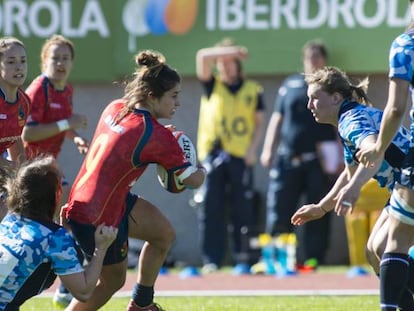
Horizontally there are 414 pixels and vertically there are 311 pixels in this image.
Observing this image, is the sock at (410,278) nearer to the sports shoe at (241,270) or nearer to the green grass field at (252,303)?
the green grass field at (252,303)

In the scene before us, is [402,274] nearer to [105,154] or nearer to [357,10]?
[105,154]

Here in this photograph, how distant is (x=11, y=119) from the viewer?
26.8 feet

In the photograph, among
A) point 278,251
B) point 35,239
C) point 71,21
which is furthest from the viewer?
point 71,21

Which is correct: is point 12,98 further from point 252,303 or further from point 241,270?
point 241,270

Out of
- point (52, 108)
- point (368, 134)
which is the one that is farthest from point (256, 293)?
point (368, 134)

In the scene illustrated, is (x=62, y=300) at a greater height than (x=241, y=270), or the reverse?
(x=62, y=300)

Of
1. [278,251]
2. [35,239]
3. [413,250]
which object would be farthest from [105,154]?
[278,251]

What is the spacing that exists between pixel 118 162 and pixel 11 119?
161 centimetres

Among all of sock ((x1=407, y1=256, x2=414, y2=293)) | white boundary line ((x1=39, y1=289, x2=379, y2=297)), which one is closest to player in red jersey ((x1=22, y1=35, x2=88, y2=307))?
white boundary line ((x1=39, y1=289, x2=379, y2=297))

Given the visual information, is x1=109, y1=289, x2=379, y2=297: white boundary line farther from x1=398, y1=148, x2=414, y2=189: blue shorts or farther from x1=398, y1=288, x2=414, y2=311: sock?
x1=398, y1=148, x2=414, y2=189: blue shorts

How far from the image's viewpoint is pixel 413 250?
25.9 ft

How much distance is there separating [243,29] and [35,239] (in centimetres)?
789

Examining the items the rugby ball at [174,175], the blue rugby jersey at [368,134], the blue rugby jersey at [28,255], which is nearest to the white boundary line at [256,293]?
the rugby ball at [174,175]

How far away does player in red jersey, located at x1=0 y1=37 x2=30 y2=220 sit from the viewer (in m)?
8.05
